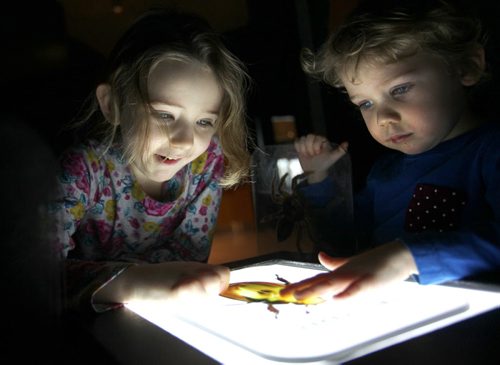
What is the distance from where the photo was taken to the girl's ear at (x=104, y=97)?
27.7 inches

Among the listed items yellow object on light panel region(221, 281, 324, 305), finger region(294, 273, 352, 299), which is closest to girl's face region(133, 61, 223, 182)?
yellow object on light panel region(221, 281, 324, 305)

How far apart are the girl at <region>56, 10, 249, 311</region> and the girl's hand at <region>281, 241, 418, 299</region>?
0.71 feet

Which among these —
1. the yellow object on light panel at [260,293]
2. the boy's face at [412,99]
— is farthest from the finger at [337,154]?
the yellow object on light panel at [260,293]

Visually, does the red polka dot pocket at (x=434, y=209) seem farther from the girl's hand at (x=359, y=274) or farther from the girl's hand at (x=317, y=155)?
the girl's hand at (x=359, y=274)

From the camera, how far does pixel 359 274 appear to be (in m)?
0.46

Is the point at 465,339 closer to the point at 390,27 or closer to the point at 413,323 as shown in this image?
the point at 413,323

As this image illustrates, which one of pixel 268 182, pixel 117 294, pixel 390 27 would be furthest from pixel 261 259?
pixel 390 27

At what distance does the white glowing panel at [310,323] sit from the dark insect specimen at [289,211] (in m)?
0.34

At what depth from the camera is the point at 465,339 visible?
1.24 feet

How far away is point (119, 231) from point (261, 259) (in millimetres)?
248

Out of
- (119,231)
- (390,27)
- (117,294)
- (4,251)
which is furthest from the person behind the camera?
(119,231)

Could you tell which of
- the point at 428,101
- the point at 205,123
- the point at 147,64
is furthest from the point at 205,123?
the point at 428,101

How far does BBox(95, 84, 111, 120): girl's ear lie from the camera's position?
2.31 feet

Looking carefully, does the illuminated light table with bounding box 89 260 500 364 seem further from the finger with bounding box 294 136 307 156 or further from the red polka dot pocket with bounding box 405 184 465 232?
the finger with bounding box 294 136 307 156
